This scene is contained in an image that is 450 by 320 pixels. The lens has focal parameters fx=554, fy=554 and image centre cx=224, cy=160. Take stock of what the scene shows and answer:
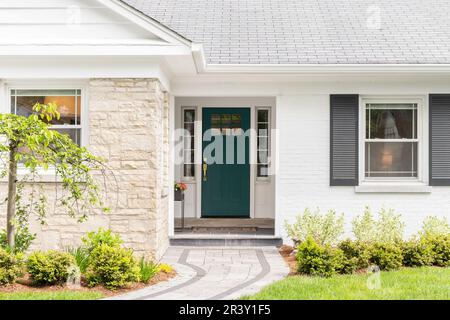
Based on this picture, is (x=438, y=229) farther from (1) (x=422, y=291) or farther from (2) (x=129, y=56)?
(2) (x=129, y=56)

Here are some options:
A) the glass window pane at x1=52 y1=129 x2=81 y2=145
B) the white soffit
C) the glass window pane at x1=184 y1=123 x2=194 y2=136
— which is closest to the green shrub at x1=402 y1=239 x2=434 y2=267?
the white soffit

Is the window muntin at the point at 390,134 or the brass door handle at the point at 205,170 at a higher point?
the window muntin at the point at 390,134

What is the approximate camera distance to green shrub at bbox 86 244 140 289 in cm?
666

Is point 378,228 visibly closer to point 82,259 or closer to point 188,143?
point 188,143

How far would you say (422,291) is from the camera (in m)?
6.51

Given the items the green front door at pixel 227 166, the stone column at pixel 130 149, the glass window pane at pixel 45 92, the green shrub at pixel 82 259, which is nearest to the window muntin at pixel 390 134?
the green front door at pixel 227 166

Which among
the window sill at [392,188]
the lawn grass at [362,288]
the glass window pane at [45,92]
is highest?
the glass window pane at [45,92]

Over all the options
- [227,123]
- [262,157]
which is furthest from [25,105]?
[262,157]

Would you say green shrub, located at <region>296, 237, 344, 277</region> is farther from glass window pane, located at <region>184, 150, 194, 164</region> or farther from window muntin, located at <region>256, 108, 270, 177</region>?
glass window pane, located at <region>184, 150, 194, 164</region>

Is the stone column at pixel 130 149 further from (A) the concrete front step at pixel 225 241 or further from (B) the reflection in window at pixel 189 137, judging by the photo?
(B) the reflection in window at pixel 189 137

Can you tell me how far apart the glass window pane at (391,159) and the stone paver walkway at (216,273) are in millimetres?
2523

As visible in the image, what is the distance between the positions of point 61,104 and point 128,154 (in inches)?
58.1

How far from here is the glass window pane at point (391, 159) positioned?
10516 millimetres

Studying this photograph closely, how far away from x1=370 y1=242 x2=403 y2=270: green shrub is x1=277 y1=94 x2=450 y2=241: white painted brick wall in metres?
2.26
